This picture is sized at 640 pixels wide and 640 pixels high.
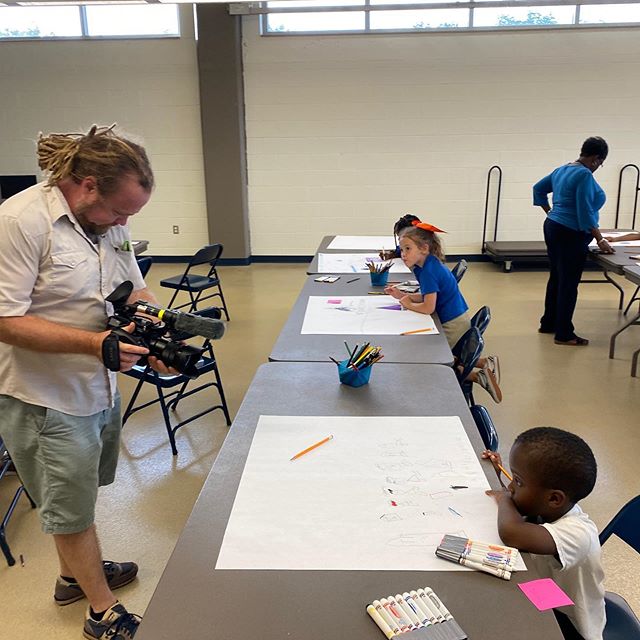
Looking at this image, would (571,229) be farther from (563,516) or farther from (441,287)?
(563,516)

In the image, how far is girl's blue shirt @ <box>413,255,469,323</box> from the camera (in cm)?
282

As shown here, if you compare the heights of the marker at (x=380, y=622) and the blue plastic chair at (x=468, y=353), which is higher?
the marker at (x=380, y=622)

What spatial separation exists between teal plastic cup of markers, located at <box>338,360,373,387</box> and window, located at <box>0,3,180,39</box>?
640cm

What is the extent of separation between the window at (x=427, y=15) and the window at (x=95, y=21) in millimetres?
1080

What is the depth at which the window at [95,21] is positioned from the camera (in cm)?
693

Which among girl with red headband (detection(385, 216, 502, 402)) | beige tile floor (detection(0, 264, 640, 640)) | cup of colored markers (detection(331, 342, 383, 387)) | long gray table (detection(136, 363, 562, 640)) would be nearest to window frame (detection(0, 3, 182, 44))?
beige tile floor (detection(0, 264, 640, 640))

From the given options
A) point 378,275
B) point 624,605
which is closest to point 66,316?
point 624,605

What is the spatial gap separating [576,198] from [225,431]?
299 centimetres

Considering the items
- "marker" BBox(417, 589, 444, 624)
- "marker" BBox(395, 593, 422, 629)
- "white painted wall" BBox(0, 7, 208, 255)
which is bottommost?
"marker" BBox(417, 589, 444, 624)

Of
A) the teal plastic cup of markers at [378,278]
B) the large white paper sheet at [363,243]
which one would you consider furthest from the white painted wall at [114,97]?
the teal plastic cup of markers at [378,278]

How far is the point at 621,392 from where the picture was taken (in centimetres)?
368

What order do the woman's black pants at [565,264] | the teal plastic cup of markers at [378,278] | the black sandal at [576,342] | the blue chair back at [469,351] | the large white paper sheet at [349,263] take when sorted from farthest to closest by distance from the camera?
the black sandal at [576,342] → the woman's black pants at [565,264] → the large white paper sheet at [349,263] → the teal plastic cup of markers at [378,278] → the blue chair back at [469,351]

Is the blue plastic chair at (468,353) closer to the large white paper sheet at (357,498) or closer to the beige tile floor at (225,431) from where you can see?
the beige tile floor at (225,431)

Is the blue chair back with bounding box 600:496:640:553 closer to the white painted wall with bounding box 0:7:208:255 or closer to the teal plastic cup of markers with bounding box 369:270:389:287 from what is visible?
the teal plastic cup of markers with bounding box 369:270:389:287
